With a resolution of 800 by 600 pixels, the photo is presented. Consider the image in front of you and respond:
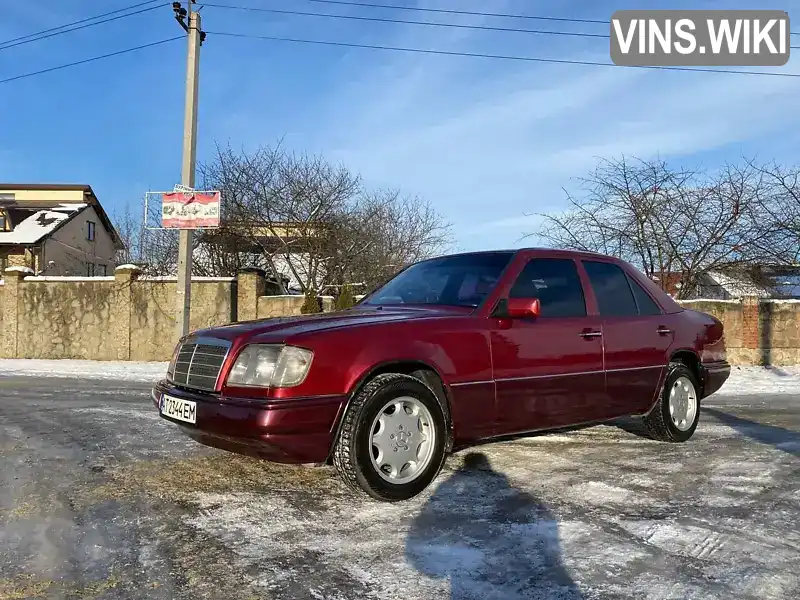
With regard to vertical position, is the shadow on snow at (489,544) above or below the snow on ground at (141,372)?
above

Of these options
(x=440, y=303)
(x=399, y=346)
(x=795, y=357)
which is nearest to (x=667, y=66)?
(x=795, y=357)

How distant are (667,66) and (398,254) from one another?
12331 millimetres

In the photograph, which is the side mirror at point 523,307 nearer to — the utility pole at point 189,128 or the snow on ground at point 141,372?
the snow on ground at point 141,372

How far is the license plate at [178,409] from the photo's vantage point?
366cm

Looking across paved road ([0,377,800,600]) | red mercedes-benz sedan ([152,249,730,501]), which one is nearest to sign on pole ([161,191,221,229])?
paved road ([0,377,800,600])

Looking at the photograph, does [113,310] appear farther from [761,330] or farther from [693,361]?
[761,330]

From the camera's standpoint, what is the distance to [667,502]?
3641mm

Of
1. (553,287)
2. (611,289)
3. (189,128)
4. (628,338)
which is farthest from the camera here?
(189,128)

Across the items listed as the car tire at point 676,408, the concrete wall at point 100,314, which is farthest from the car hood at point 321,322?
the concrete wall at point 100,314

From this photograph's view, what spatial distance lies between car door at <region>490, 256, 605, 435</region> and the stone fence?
12089 mm

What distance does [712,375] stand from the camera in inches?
225

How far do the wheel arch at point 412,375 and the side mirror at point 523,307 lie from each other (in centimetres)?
67

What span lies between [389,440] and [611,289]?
2.45 meters

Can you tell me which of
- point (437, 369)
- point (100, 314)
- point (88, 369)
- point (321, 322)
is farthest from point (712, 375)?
point (100, 314)
